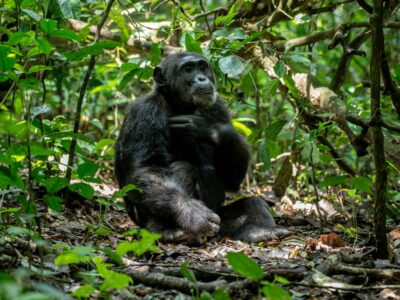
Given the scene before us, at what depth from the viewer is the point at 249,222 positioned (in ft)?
20.9

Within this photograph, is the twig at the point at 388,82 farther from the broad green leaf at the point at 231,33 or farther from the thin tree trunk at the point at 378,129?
the broad green leaf at the point at 231,33

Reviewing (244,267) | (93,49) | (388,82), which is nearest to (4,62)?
(93,49)

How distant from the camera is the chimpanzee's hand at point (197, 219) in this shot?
19.3 feet

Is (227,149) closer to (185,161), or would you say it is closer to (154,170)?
(185,161)

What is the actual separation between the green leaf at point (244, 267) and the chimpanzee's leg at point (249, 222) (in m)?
2.96

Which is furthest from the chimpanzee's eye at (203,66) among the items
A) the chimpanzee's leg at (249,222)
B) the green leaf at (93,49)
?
the green leaf at (93,49)

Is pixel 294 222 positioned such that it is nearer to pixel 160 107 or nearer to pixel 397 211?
pixel 397 211

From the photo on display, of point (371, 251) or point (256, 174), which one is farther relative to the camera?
point (256, 174)

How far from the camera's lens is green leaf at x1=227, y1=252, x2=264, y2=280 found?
10.5 feet

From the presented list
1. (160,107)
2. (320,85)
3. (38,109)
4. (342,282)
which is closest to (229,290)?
(342,282)

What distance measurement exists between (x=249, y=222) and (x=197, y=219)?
2.41 feet

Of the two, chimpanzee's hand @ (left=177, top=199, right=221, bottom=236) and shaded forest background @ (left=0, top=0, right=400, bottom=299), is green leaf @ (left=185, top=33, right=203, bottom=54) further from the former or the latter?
chimpanzee's hand @ (left=177, top=199, right=221, bottom=236)

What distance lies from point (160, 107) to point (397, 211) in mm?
3019

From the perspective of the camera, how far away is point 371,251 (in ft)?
14.9
